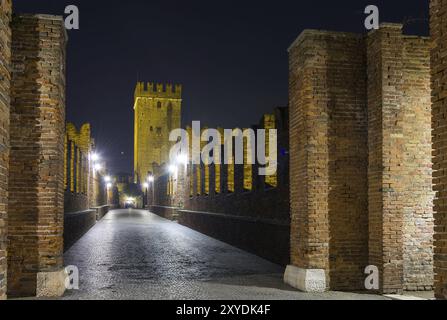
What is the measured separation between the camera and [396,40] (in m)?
8.71

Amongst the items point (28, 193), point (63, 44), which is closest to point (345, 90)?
point (63, 44)

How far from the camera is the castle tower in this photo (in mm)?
77750

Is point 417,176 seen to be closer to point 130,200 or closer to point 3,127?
point 3,127

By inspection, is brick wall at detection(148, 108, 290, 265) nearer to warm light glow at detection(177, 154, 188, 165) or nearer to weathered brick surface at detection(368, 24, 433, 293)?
warm light glow at detection(177, 154, 188, 165)

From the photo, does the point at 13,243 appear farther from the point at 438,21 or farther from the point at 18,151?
the point at 438,21

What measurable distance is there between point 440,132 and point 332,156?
327cm

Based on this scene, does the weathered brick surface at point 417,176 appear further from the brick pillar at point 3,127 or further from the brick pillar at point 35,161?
the brick pillar at point 3,127

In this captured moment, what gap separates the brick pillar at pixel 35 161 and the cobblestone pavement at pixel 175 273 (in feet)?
2.33

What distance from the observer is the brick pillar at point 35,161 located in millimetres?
8367

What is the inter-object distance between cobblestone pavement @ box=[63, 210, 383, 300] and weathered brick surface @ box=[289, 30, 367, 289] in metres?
0.73

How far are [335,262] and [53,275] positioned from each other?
4593mm

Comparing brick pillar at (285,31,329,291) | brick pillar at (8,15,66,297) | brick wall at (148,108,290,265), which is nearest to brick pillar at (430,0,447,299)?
brick pillar at (285,31,329,291)

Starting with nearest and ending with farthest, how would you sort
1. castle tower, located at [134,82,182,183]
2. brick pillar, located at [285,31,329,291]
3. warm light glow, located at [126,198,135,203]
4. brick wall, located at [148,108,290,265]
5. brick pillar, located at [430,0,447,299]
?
1. brick pillar, located at [430,0,447,299]
2. brick pillar, located at [285,31,329,291]
3. brick wall, located at [148,108,290,265]
4. castle tower, located at [134,82,182,183]
5. warm light glow, located at [126,198,135,203]

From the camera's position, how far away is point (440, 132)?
19.2ft
